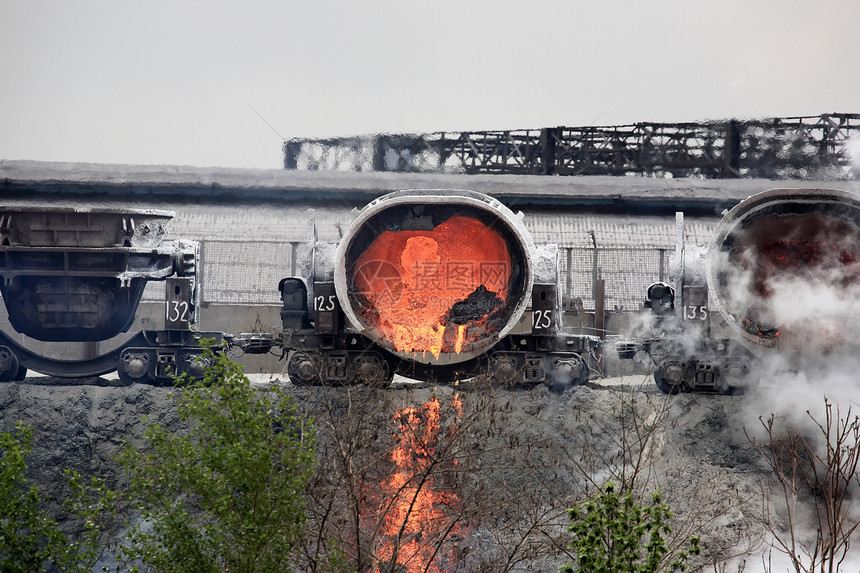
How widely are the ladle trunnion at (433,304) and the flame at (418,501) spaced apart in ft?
3.19

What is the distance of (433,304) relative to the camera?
15.9 metres

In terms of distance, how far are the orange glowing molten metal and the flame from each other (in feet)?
3.70

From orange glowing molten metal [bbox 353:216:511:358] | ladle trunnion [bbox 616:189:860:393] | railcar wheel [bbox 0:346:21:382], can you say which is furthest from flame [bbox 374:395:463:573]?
railcar wheel [bbox 0:346:21:382]

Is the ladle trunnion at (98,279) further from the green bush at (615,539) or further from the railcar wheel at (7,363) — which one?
the green bush at (615,539)

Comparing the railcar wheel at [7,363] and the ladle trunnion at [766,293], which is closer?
the ladle trunnion at [766,293]

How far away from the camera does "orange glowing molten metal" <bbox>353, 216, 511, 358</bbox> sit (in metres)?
15.8

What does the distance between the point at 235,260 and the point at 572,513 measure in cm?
1209

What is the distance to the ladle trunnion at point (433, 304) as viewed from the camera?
51.6ft

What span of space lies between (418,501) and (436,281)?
315 centimetres

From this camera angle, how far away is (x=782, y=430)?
15250 mm

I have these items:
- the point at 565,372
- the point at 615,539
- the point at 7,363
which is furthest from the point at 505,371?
the point at 7,363

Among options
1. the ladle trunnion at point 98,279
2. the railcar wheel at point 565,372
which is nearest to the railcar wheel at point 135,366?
the ladle trunnion at point 98,279

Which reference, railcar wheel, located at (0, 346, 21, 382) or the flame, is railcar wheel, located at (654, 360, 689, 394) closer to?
the flame

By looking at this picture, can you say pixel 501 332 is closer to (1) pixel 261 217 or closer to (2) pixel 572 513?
(2) pixel 572 513
